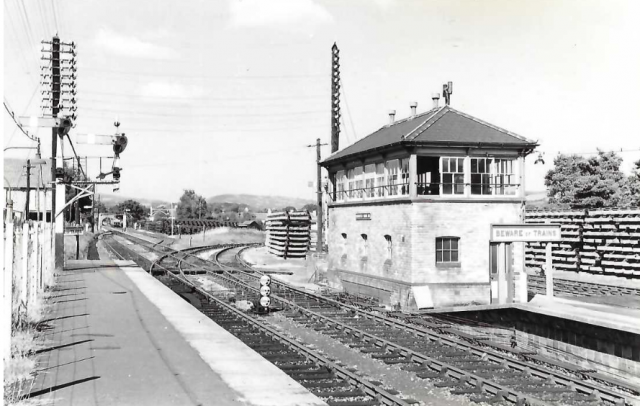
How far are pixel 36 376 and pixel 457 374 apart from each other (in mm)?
7136

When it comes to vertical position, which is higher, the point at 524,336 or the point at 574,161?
the point at 574,161

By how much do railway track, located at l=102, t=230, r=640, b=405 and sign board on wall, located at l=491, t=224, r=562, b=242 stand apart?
11.0 feet

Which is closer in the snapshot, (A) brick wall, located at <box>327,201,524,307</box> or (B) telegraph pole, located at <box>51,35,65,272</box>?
(A) brick wall, located at <box>327,201,524,307</box>

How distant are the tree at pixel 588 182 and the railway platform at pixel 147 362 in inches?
1357

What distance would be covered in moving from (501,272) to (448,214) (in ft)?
8.11

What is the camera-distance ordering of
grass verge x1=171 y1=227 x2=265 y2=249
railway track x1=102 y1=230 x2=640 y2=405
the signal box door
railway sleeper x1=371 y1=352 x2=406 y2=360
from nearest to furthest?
1. railway track x1=102 y1=230 x2=640 y2=405
2. railway sleeper x1=371 y1=352 x2=406 y2=360
3. the signal box door
4. grass verge x1=171 y1=227 x2=265 y2=249

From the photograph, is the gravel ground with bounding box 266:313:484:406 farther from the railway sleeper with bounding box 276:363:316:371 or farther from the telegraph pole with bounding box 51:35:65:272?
the telegraph pole with bounding box 51:35:65:272

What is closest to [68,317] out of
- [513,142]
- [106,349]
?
[106,349]

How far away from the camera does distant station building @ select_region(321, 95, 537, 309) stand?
19.8 m

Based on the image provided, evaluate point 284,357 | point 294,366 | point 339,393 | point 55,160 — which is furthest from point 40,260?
point 339,393

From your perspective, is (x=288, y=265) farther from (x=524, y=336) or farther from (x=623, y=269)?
(x=524, y=336)

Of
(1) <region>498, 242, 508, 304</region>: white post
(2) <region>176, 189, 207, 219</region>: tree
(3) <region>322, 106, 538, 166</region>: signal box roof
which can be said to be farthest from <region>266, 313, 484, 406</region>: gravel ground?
(2) <region>176, 189, 207, 219</region>: tree

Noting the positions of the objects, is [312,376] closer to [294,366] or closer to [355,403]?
[294,366]

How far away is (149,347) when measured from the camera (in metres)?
12.1
